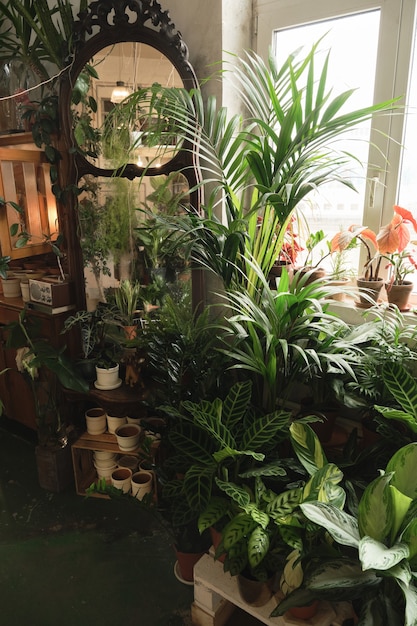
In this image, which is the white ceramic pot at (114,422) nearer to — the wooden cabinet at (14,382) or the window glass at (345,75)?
the wooden cabinet at (14,382)

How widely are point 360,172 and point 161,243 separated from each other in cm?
91

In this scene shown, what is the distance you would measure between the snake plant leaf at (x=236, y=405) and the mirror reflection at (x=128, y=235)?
71cm

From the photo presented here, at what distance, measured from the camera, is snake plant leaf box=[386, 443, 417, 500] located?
1198 millimetres

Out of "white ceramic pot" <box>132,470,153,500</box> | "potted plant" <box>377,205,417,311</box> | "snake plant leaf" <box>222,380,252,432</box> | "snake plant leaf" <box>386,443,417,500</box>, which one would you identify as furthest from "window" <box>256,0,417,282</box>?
"white ceramic pot" <box>132,470,153,500</box>

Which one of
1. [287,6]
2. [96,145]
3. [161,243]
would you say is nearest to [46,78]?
[96,145]

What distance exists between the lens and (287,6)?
1932 millimetres

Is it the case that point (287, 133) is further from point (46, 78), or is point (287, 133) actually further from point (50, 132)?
point (46, 78)

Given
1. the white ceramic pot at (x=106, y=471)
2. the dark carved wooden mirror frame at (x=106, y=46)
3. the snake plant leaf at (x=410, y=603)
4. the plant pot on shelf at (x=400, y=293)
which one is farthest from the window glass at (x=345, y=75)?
the white ceramic pot at (x=106, y=471)

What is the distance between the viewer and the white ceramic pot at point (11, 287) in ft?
8.70

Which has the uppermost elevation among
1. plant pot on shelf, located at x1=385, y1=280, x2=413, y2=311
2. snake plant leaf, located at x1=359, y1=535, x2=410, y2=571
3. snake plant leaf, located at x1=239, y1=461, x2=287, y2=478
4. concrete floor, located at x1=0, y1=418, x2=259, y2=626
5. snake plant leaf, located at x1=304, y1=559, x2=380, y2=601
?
plant pot on shelf, located at x1=385, y1=280, x2=413, y2=311

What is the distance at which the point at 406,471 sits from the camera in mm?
1210

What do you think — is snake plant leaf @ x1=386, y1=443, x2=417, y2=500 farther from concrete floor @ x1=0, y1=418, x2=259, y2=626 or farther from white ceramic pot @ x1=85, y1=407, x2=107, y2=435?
white ceramic pot @ x1=85, y1=407, x2=107, y2=435

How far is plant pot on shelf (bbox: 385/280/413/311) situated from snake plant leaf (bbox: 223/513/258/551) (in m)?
0.99

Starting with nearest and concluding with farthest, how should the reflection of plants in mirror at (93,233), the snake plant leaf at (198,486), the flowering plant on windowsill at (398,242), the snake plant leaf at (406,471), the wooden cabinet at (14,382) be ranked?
the snake plant leaf at (406,471) → the snake plant leaf at (198,486) → the flowering plant on windowsill at (398,242) → the reflection of plants in mirror at (93,233) → the wooden cabinet at (14,382)
